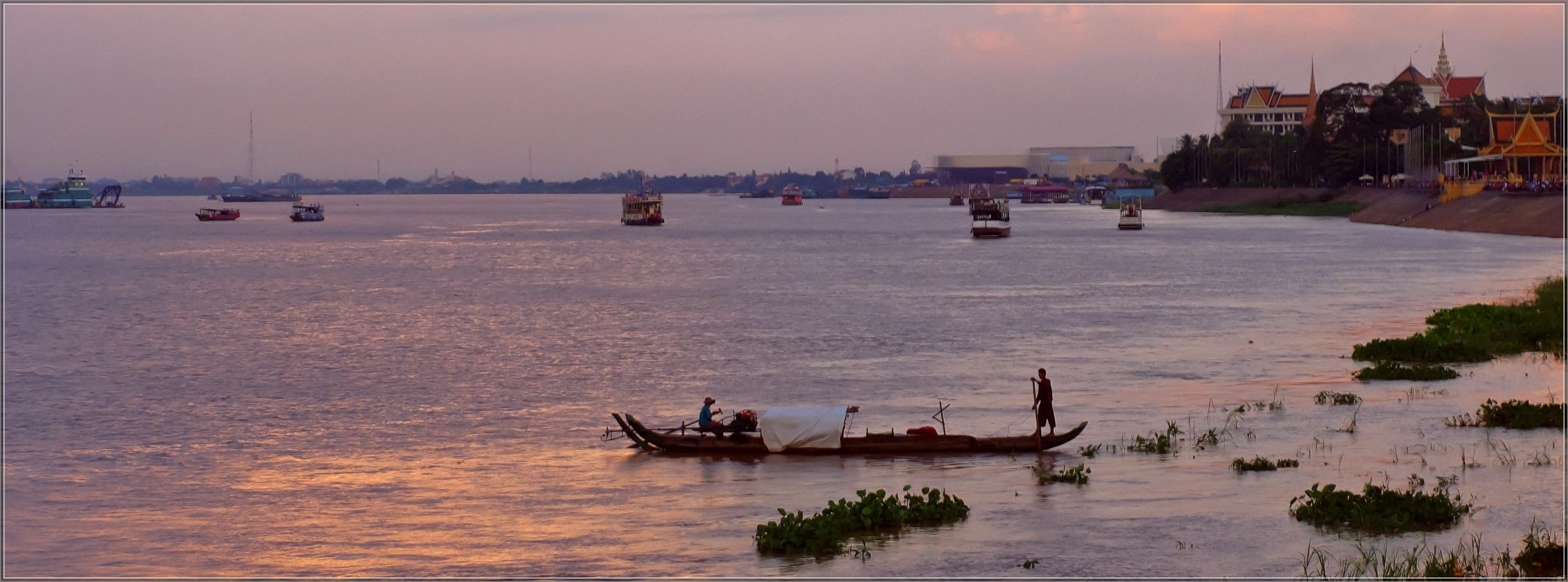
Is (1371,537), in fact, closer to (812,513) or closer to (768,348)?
(812,513)

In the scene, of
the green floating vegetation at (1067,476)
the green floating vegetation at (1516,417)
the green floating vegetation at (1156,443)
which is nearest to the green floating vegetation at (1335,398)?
the green floating vegetation at (1516,417)

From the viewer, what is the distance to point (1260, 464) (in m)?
27.9

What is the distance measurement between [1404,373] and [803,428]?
1754cm

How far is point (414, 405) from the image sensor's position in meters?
39.9

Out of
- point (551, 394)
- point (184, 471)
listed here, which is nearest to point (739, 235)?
point (551, 394)

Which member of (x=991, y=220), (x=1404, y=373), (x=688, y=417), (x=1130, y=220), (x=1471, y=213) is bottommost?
(x=688, y=417)

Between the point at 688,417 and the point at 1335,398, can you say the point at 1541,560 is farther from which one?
the point at 688,417

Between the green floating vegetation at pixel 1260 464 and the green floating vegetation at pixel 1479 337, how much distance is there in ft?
50.3

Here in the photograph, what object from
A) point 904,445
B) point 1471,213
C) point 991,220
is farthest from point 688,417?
point 991,220

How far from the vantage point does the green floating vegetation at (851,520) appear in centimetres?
2241

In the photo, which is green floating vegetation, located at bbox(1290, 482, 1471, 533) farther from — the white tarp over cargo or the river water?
the white tarp over cargo

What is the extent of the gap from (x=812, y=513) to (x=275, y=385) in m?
24.6

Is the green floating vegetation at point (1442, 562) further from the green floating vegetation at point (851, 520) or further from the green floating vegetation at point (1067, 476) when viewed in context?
the green floating vegetation at point (1067, 476)

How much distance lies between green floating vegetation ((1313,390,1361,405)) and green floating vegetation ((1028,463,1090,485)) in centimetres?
994
